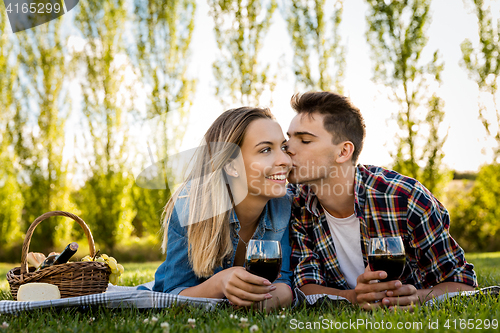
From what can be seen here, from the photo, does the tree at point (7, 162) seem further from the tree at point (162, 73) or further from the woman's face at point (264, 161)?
the woman's face at point (264, 161)

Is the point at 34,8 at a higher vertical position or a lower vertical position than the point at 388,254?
higher

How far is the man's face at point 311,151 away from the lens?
3.49m

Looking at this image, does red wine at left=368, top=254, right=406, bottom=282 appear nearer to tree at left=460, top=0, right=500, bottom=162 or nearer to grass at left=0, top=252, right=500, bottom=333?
grass at left=0, top=252, right=500, bottom=333

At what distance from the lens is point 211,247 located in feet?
10.2

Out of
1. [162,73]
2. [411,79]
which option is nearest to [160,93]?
[162,73]

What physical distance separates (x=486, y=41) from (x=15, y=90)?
14.9 metres

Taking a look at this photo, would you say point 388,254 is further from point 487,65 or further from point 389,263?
point 487,65

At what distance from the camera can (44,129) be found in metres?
12.5

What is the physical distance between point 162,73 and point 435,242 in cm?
1020

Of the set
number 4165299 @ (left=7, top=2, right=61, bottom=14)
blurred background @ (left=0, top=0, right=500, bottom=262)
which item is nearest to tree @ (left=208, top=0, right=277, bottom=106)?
blurred background @ (left=0, top=0, right=500, bottom=262)

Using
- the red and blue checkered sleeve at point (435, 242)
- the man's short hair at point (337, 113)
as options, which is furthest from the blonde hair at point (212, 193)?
the red and blue checkered sleeve at point (435, 242)

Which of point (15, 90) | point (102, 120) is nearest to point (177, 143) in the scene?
point (102, 120)

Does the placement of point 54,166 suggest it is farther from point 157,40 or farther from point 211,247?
point 211,247

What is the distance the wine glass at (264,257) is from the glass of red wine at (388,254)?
59 centimetres
